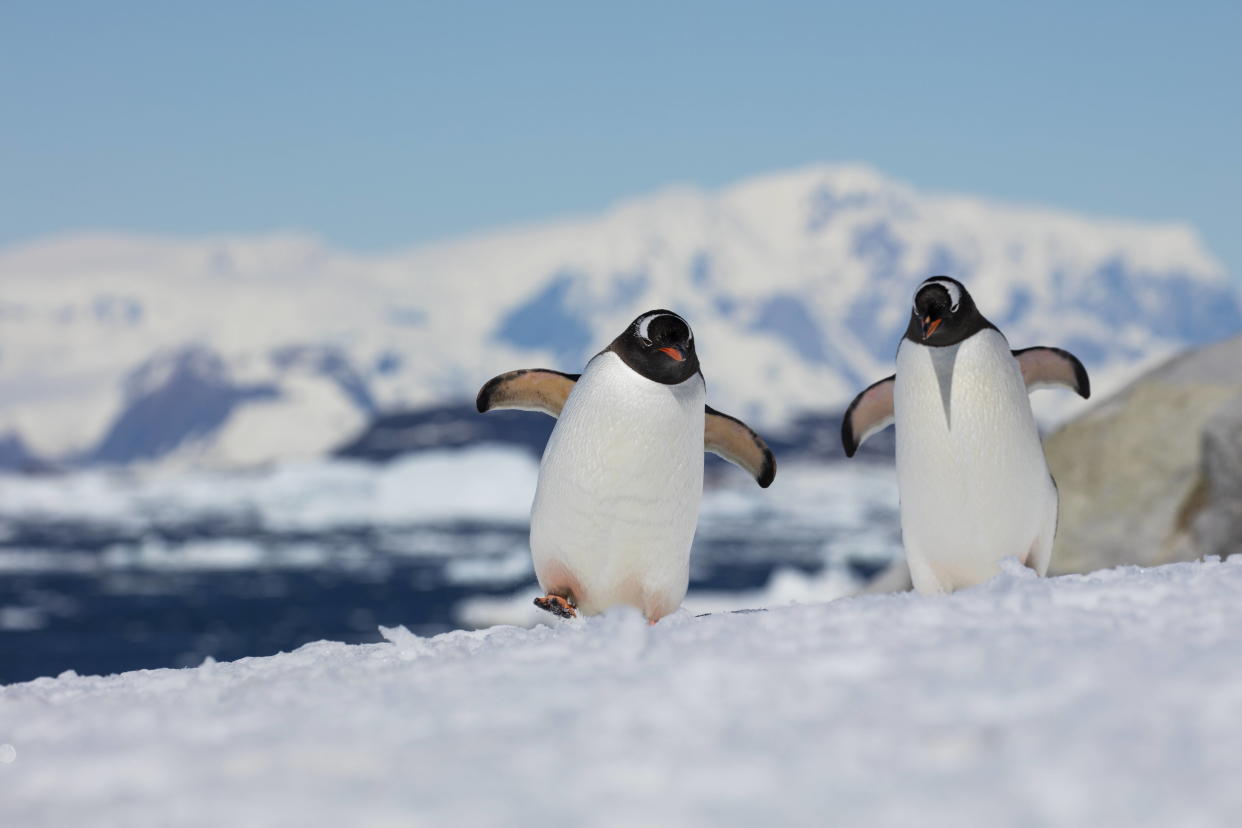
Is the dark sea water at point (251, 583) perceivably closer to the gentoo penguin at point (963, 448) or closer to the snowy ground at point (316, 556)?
the snowy ground at point (316, 556)

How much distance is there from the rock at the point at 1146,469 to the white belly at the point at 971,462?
477cm

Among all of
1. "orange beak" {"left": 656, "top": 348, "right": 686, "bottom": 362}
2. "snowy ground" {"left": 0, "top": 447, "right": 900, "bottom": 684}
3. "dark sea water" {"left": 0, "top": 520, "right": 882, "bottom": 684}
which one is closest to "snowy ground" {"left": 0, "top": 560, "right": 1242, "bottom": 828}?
"orange beak" {"left": 656, "top": 348, "right": 686, "bottom": 362}

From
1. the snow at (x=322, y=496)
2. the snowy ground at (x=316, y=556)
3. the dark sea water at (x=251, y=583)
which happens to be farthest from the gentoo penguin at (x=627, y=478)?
the snow at (x=322, y=496)

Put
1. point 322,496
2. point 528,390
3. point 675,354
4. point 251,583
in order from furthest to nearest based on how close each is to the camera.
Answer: point 322,496
point 251,583
point 528,390
point 675,354

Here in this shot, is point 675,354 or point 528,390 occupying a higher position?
point 675,354

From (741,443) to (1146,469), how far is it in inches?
223

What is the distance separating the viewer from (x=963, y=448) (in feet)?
14.8

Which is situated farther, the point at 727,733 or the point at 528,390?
the point at 528,390

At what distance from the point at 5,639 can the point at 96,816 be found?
5251 centimetres

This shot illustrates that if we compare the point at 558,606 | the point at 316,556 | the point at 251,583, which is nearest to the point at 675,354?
the point at 558,606

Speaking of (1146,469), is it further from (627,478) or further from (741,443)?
(627,478)

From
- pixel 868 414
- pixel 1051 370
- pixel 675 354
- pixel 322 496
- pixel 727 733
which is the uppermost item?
pixel 675 354

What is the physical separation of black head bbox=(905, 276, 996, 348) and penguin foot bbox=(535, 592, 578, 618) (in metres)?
1.52

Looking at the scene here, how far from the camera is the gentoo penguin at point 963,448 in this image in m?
4.48
